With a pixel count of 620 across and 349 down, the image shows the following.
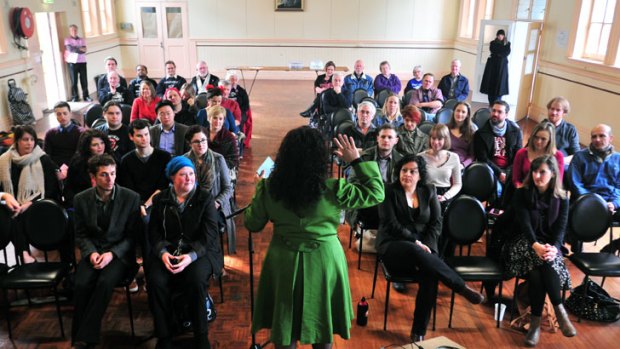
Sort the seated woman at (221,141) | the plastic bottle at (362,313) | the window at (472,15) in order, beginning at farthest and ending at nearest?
the window at (472,15) → the seated woman at (221,141) → the plastic bottle at (362,313)

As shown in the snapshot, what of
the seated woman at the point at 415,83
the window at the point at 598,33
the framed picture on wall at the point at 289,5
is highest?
the framed picture on wall at the point at 289,5

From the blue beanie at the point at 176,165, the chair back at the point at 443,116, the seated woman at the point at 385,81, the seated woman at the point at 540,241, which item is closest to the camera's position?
the blue beanie at the point at 176,165

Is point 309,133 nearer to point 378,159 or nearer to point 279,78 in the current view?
point 378,159

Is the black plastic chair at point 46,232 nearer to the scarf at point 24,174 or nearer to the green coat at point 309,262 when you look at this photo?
the scarf at point 24,174

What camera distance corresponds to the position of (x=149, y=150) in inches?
165

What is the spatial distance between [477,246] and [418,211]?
156 centimetres

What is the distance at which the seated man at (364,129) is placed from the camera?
5.23 m

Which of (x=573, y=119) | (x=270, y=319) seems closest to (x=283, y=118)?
(x=573, y=119)

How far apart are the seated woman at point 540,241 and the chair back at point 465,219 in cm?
24

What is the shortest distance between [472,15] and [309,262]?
13.1 metres

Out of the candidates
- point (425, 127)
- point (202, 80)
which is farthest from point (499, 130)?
point (202, 80)

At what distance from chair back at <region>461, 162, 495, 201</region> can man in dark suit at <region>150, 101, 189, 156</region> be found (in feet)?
9.03

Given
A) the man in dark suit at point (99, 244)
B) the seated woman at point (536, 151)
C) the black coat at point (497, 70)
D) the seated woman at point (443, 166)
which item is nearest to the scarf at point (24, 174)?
the man in dark suit at point (99, 244)

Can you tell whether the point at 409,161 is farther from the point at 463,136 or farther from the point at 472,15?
the point at 472,15
